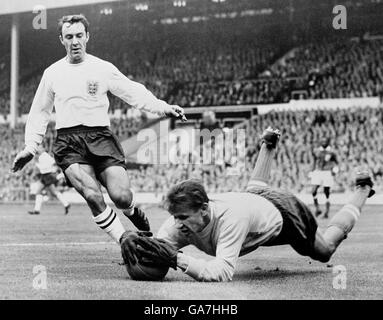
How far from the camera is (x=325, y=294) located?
4.18 metres

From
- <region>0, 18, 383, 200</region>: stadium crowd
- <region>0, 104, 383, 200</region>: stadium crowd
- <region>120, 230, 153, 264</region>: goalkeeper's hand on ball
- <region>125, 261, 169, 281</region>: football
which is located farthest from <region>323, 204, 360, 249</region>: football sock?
<region>0, 18, 383, 200</region>: stadium crowd

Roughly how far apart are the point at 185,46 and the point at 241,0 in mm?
3111

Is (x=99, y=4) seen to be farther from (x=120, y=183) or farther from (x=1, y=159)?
(x=120, y=183)

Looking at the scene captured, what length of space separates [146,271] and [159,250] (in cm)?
33

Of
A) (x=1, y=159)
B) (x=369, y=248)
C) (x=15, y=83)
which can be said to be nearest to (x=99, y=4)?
(x=15, y=83)

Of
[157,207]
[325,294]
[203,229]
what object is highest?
[203,229]

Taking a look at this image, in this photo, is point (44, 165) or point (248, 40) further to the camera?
point (248, 40)

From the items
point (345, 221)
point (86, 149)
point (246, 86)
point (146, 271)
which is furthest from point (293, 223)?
point (246, 86)

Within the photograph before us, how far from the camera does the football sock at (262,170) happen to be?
5.29 meters

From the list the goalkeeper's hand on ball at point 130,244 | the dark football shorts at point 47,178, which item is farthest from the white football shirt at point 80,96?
the dark football shorts at point 47,178

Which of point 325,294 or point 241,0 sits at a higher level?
point 241,0

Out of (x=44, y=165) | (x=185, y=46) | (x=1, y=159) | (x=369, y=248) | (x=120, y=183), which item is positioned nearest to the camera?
(x=120, y=183)

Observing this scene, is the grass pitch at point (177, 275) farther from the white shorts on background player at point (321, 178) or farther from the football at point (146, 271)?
the white shorts on background player at point (321, 178)

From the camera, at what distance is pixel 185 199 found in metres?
4.15
